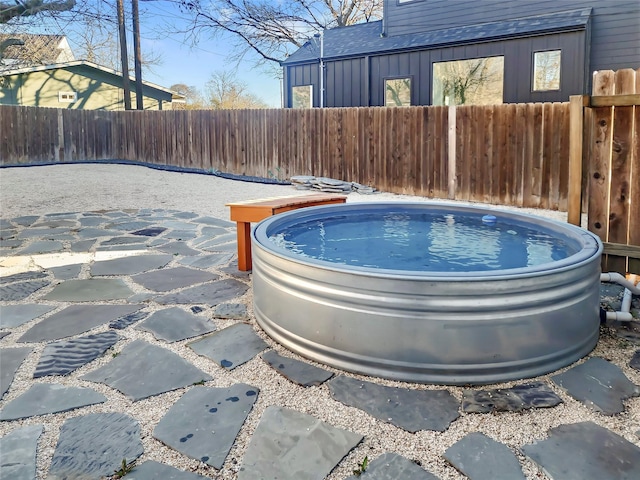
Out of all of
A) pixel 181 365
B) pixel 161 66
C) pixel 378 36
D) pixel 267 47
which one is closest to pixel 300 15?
pixel 267 47

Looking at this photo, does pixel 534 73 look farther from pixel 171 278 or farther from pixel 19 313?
pixel 19 313

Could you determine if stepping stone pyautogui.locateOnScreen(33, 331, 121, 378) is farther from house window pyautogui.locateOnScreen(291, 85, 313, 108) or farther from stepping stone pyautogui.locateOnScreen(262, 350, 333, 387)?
house window pyautogui.locateOnScreen(291, 85, 313, 108)

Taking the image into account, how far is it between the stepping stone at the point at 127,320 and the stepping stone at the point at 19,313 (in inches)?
19.3

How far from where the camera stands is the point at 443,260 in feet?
11.2

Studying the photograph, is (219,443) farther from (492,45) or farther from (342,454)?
(492,45)

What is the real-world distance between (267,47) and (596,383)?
1776 centimetres

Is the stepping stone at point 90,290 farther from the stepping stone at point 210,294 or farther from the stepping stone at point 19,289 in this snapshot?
the stepping stone at point 210,294

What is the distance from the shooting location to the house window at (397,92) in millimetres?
11742

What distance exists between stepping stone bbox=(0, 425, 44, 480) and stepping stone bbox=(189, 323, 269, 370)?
77 centimetres

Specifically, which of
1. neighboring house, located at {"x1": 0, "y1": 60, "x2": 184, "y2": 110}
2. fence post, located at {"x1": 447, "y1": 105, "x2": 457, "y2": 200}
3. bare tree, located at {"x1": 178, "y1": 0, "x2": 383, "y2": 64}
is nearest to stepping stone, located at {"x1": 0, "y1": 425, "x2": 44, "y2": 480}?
fence post, located at {"x1": 447, "y1": 105, "x2": 457, "y2": 200}

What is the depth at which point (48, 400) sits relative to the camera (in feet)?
6.61

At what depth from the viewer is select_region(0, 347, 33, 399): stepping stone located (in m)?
2.15

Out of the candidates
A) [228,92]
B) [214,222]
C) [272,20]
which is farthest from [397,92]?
[228,92]

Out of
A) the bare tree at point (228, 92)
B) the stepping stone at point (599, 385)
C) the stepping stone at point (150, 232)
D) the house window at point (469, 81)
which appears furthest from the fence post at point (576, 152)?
the bare tree at point (228, 92)
